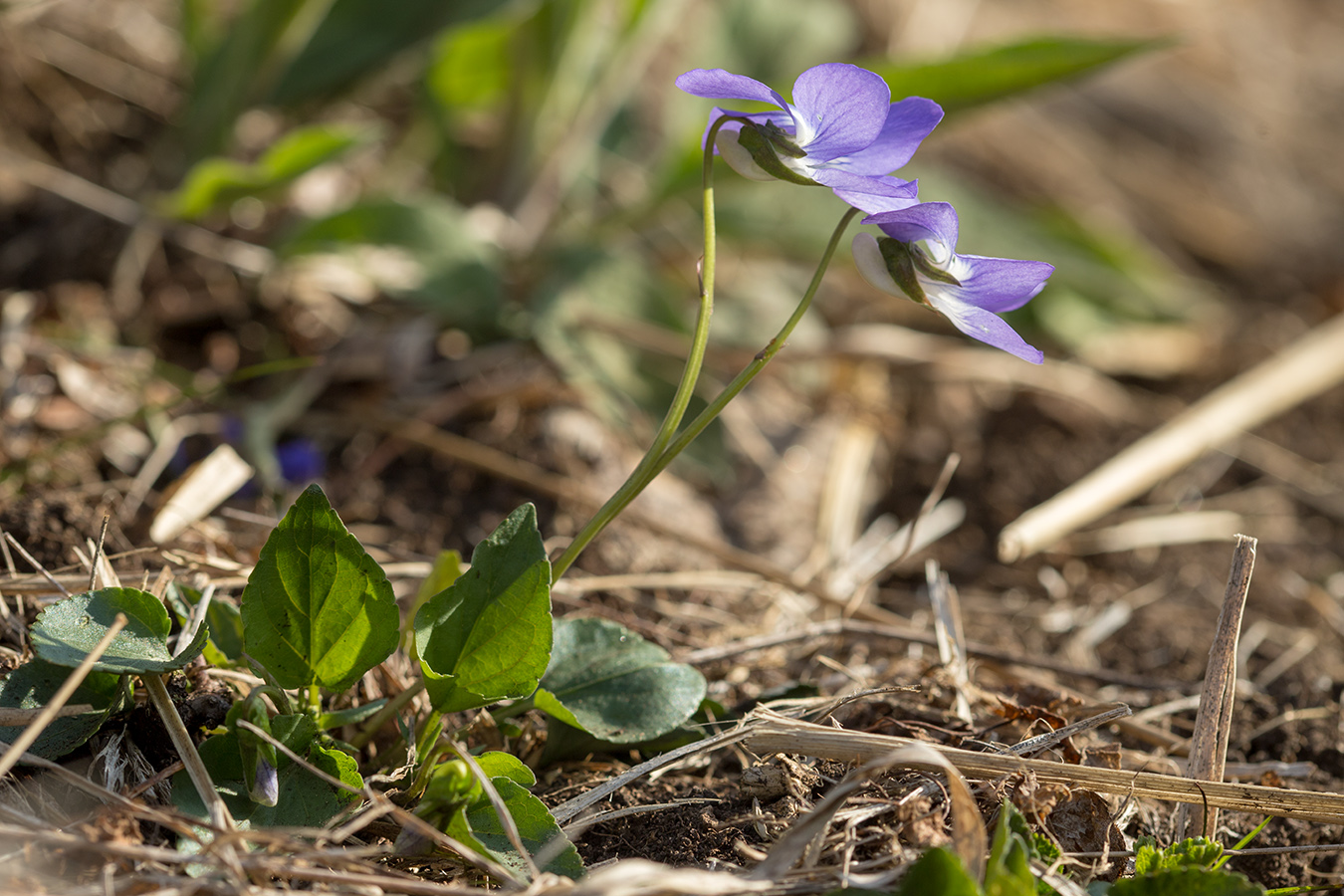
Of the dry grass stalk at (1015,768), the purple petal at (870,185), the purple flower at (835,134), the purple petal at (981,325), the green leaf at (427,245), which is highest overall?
the purple flower at (835,134)

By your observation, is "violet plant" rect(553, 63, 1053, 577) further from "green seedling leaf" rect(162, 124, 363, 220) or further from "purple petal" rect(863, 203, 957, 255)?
"green seedling leaf" rect(162, 124, 363, 220)

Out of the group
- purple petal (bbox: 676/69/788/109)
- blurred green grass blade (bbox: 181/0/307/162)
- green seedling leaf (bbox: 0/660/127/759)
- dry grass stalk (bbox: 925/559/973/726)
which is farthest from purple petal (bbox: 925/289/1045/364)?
blurred green grass blade (bbox: 181/0/307/162)

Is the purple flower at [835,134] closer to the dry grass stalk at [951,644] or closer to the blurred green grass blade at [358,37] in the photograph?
the dry grass stalk at [951,644]

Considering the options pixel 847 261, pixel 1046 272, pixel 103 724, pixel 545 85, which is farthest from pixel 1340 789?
pixel 545 85

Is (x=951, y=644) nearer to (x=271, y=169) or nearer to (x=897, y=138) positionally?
(x=897, y=138)

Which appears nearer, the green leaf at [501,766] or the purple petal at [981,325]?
the purple petal at [981,325]

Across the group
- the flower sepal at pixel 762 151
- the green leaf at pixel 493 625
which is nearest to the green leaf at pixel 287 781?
the green leaf at pixel 493 625
